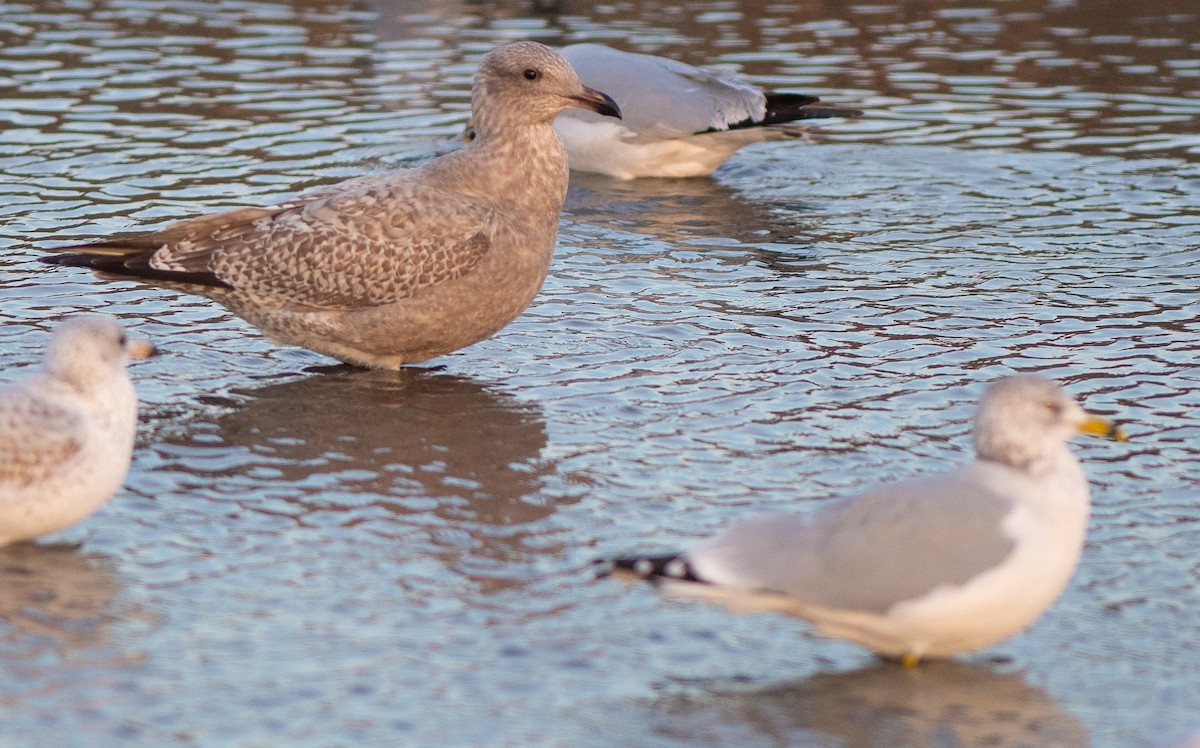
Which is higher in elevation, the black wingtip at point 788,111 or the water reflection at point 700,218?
the black wingtip at point 788,111

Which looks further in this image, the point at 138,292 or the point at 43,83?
the point at 43,83

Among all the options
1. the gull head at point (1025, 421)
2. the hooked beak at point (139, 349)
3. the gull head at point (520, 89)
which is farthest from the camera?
the gull head at point (520, 89)

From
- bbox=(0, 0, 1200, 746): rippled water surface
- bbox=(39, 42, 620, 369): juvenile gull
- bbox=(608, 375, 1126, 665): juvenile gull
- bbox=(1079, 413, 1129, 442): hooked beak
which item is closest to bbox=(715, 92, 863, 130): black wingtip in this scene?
bbox=(0, 0, 1200, 746): rippled water surface

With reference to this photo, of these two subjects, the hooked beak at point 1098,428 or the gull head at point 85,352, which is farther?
the gull head at point 85,352

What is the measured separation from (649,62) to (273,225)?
503 cm

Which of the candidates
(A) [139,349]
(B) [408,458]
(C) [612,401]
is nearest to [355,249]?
(B) [408,458]

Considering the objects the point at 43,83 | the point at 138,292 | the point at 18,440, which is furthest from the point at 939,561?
the point at 43,83

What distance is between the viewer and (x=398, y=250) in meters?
8.11

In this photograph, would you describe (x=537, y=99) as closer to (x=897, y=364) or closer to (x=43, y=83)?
(x=897, y=364)

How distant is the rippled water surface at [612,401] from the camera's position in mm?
5297

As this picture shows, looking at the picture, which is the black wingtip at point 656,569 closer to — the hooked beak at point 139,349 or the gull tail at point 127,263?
the hooked beak at point 139,349

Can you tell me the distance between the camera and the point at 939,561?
520cm

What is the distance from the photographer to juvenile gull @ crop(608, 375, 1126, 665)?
5.15 metres

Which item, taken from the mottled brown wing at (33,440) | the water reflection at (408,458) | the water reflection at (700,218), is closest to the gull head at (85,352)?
the mottled brown wing at (33,440)
